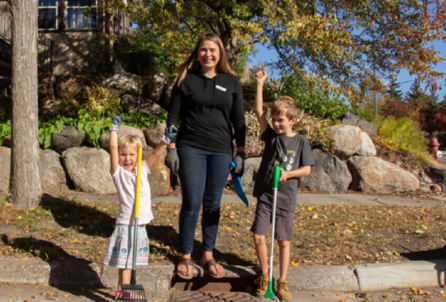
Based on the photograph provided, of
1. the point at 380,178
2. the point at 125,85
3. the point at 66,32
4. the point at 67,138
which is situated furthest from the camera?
the point at 66,32

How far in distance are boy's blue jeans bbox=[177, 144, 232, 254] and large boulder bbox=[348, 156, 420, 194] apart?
4547 millimetres

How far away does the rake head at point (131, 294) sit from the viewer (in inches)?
109

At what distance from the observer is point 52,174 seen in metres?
6.48

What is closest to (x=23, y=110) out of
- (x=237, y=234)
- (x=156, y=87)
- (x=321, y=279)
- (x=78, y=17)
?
(x=237, y=234)

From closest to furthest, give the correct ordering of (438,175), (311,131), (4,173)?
(4,173) → (311,131) → (438,175)

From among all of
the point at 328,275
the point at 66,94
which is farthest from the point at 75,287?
the point at 66,94

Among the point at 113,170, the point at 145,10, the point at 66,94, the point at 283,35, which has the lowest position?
the point at 113,170

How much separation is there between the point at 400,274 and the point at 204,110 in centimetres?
221

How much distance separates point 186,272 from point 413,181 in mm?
5396

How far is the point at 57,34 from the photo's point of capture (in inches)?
594

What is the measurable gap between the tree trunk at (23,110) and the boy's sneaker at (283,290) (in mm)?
3275

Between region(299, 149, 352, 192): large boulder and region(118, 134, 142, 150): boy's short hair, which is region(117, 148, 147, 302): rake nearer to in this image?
region(118, 134, 142, 150): boy's short hair

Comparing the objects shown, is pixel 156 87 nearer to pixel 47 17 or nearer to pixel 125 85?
pixel 125 85

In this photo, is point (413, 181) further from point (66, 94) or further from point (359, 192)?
point (66, 94)
